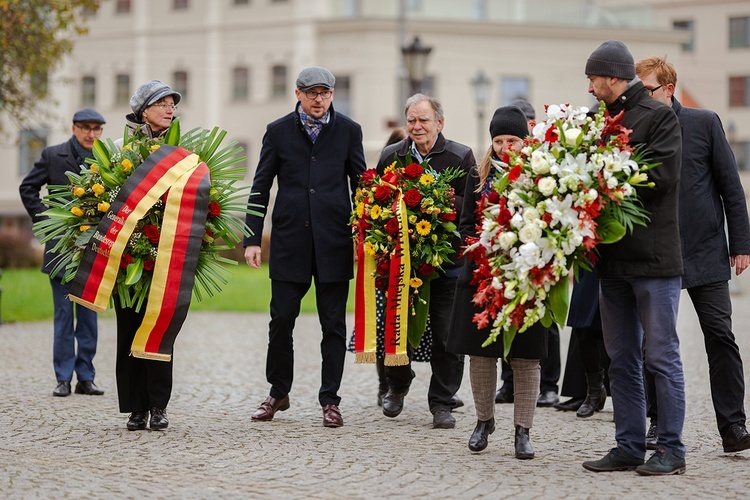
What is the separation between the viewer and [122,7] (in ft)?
162

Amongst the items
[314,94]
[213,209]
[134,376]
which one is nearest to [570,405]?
[314,94]

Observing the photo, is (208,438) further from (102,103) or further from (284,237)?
(102,103)

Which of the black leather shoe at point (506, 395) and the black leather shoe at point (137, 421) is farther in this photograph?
the black leather shoe at point (506, 395)

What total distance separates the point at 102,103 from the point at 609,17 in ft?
70.0

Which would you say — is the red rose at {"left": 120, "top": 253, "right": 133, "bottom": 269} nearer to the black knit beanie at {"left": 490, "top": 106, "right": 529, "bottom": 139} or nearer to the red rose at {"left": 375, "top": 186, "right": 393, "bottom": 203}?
the red rose at {"left": 375, "top": 186, "right": 393, "bottom": 203}

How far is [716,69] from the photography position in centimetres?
5809

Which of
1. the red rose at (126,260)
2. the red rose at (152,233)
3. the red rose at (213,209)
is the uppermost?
the red rose at (213,209)

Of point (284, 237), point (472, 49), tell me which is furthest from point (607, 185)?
point (472, 49)

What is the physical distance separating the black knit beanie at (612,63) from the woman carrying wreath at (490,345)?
761 millimetres

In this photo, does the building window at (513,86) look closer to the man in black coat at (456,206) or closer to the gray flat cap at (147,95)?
the man in black coat at (456,206)

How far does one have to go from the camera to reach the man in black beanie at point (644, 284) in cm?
651

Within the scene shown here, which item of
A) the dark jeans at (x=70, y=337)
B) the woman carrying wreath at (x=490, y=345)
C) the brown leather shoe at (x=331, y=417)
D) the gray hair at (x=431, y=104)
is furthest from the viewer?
the dark jeans at (x=70, y=337)

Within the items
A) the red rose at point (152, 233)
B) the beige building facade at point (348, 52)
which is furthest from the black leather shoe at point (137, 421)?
the beige building facade at point (348, 52)

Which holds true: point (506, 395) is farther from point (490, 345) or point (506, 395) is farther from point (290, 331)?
point (490, 345)
